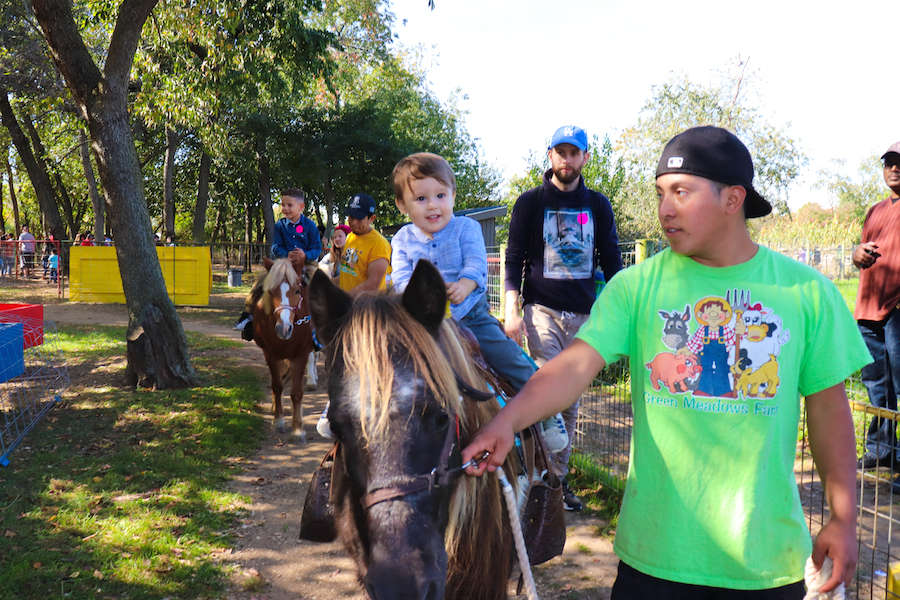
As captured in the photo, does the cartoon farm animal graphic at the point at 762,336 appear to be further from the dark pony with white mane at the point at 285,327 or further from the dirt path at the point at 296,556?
the dark pony with white mane at the point at 285,327

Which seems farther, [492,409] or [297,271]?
[297,271]

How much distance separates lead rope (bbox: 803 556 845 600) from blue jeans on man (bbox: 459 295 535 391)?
1508 mm

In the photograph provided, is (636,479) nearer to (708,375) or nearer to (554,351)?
(708,375)

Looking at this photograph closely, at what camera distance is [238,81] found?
9.73 m

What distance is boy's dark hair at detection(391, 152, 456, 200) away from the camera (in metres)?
2.84

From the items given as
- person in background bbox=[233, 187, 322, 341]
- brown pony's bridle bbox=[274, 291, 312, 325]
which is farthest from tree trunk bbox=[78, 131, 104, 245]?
brown pony's bridle bbox=[274, 291, 312, 325]

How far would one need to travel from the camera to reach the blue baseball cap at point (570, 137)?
4033mm

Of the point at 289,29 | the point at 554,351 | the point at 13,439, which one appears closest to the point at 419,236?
the point at 554,351

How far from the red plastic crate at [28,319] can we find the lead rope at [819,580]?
23.3 feet

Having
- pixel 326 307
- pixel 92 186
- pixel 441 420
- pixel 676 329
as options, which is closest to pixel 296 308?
pixel 326 307

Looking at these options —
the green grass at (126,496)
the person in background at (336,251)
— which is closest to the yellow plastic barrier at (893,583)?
the green grass at (126,496)

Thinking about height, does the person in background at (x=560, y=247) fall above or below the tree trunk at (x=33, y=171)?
below

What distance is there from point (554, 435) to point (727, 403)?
1.40 meters

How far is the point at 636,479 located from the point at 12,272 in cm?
2795
